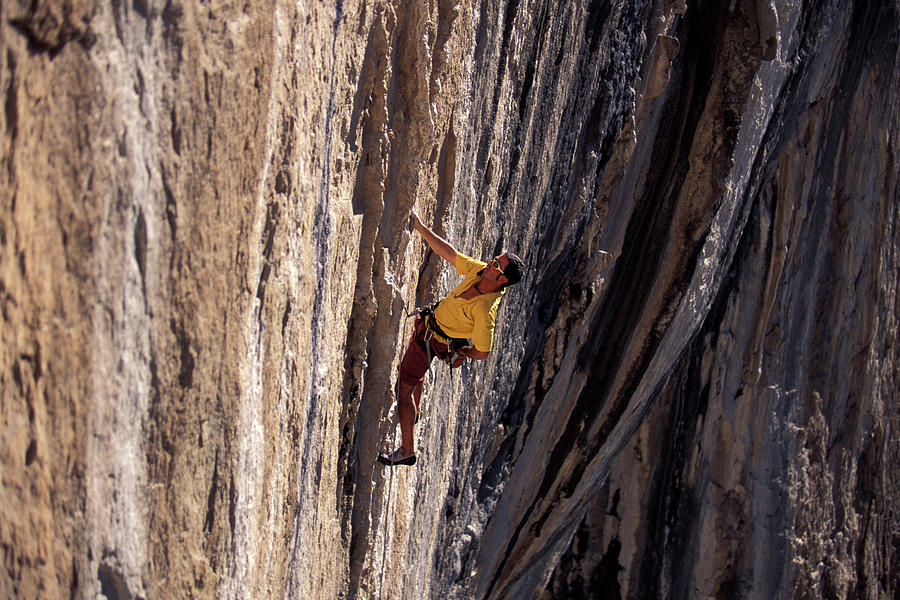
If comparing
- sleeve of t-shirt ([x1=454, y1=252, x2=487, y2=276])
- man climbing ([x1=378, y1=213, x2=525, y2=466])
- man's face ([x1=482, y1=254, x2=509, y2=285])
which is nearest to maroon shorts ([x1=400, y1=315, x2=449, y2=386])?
man climbing ([x1=378, y1=213, x2=525, y2=466])

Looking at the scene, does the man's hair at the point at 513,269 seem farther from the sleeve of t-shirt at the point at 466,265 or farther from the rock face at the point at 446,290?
the rock face at the point at 446,290

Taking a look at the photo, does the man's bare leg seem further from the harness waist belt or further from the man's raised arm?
the man's raised arm

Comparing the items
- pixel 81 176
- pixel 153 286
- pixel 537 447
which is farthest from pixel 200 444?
pixel 537 447

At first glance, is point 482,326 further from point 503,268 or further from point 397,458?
point 397,458

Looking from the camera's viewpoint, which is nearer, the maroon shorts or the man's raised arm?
the man's raised arm

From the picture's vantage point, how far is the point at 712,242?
5605mm

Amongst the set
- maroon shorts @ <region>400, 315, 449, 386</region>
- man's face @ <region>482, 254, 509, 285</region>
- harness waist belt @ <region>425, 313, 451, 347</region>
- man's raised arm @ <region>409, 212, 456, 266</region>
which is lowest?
maroon shorts @ <region>400, 315, 449, 386</region>

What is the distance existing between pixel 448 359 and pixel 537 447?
296cm

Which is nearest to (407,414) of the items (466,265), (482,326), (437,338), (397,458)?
(397,458)

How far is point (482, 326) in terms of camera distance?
3.07 metres

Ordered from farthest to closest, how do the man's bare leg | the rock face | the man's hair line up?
the man's bare leg, the man's hair, the rock face

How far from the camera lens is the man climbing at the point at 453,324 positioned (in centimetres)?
300

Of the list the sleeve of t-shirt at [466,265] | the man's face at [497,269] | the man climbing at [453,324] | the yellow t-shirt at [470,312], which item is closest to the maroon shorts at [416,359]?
the man climbing at [453,324]

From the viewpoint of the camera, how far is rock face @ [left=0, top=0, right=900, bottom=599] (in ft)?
4.29
